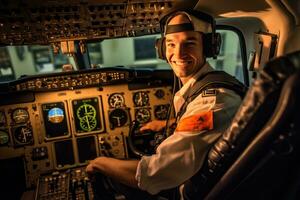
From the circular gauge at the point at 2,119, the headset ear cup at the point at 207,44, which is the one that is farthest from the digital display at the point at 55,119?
the headset ear cup at the point at 207,44

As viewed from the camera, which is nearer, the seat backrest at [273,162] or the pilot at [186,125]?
the seat backrest at [273,162]

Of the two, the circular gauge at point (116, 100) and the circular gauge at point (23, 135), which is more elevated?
the circular gauge at point (116, 100)

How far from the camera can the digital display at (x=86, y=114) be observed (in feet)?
6.66

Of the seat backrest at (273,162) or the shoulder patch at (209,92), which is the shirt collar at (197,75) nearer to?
the shoulder patch at (209,92)

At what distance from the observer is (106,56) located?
600 centimetres

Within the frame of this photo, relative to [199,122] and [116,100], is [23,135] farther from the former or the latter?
[199,122]

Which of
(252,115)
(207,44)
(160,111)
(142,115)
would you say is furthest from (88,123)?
(252,115)

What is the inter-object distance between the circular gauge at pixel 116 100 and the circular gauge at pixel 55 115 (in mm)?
401

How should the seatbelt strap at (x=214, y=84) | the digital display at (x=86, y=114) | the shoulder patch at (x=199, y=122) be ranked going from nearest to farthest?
1. the shoulder patch at (x=199, y=122)
2. the seatbelt strap at (x=214, y=84)
3. the digital display at (x=86, y=114)

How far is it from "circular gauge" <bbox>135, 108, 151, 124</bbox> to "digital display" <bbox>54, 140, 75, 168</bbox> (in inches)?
23.8

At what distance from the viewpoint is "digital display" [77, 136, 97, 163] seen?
2.09 m

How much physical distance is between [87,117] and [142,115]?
1.54 ft

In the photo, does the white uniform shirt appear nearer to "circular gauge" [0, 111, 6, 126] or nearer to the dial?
the dial

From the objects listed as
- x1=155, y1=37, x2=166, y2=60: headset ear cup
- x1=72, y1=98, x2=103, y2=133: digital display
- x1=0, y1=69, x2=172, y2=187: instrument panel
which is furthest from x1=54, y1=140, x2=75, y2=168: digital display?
x1=155, y1=37, x2=166, y2=60: headset ear cup
